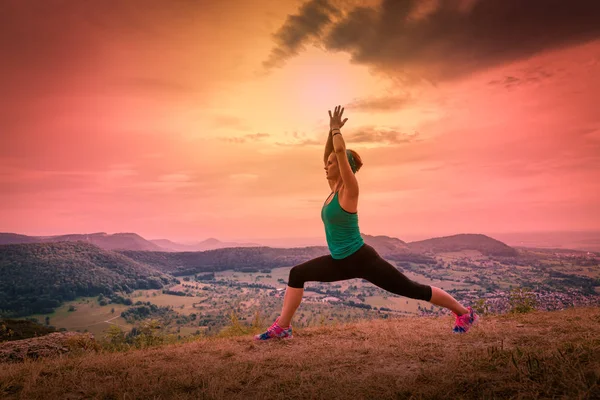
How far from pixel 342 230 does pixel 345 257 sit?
45cm

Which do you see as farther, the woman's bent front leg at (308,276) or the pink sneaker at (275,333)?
the pink sneaker at (275,333)

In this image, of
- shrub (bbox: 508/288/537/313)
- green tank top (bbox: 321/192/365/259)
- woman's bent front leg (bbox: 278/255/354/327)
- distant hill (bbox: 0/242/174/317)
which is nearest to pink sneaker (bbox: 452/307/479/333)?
woman's bent front leg (bbox: 278/255/354/327)

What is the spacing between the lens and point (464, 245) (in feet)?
154

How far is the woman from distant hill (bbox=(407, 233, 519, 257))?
42309mm

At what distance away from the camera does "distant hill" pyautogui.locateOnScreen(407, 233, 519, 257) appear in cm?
4282

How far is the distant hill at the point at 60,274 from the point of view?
5528 centimetres

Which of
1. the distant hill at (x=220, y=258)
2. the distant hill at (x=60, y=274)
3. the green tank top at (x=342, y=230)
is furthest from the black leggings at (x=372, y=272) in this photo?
the distant hill at (x=60, y=274)

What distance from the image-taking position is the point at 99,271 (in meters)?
64.8

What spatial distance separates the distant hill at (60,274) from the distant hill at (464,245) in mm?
49728

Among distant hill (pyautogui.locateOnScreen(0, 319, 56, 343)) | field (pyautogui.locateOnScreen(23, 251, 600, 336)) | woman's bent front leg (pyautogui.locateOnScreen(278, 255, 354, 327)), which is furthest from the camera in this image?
field (pyautogui.locateOnScreen(23, 251, 600, 336))

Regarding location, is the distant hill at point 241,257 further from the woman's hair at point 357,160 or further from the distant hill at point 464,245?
the woman's hair at point 357,160

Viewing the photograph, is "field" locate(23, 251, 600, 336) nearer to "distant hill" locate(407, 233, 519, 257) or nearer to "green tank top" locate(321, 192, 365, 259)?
"distant hill" locate(407, 233, 519, 257)

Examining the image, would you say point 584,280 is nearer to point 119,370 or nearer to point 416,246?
point 119,370

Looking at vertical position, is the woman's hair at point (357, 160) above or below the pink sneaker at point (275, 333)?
above
